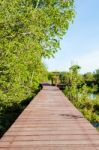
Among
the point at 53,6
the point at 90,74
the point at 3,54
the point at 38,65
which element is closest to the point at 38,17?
the point at 3,54

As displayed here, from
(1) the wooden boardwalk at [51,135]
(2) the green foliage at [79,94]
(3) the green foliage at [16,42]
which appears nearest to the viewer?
(1) the wooden boardwalk at [51,135]

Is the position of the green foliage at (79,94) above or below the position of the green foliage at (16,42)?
below

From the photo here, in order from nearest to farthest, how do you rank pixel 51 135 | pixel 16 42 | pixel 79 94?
pixel 51 135, pixel 16 42, pixel 79 94

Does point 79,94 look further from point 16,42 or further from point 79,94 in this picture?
point 16,42

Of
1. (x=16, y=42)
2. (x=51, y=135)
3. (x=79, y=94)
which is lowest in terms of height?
(x=51, y=135)

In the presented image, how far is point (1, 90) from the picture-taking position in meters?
18.5

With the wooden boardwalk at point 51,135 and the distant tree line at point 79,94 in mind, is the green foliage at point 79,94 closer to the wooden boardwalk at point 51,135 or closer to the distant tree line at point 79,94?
the distant tree line at point 79,94

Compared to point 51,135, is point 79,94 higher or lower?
higher

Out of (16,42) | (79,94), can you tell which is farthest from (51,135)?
(79,94)

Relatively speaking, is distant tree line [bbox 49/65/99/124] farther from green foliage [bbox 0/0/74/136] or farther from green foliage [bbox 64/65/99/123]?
green foliage [bbox 0/0/74/136]

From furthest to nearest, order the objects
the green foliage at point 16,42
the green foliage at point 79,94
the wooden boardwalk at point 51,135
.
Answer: the green foliage at point 79,94 → the green foliage at point 16,42 → the wooden boardwalk at point 51,135

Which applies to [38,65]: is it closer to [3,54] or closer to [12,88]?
[12,88]

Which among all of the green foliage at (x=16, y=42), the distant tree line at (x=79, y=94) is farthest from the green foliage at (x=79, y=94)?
the green foliage at (x=16, y=42)

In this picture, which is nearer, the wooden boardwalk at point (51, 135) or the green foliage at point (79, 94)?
the wooden boardwalk at point (51, 135)
